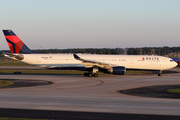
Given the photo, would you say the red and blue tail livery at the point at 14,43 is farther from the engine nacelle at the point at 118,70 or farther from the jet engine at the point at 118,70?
the engine nacelle at the point at 118,70

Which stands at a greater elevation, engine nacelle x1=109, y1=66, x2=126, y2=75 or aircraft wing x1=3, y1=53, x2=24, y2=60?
aircraft wing x1=3, y1=53, x2=24, y2=60

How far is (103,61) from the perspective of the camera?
40000 millimetres

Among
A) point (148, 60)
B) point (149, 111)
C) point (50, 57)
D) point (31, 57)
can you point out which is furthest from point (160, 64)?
point (149, 111)

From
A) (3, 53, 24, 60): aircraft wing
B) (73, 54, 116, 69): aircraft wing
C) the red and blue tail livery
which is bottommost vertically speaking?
(73, 54, 116, 69): aircraft wing

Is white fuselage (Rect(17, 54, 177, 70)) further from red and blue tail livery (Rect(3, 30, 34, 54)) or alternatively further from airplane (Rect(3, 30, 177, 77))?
red and blue tail livery (Rect(3, 30, 34, 54))

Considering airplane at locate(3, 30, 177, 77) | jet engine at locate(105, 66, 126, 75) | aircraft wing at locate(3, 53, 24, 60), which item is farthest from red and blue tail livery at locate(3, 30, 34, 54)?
jet engine at locate(105, 66, 126, 75)

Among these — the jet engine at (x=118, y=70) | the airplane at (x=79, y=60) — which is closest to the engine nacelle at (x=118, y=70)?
the jet engine at (x=118, y=70)

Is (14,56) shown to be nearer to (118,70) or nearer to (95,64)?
(95,64)

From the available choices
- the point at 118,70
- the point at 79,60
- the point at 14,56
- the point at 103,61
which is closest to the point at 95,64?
the point at 103,61

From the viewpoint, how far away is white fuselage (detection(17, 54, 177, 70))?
39594 mm

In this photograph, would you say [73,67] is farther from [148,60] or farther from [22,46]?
[148,60]

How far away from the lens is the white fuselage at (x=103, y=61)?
130 ft

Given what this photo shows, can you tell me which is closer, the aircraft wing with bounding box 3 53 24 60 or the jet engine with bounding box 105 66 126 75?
the jet engine with bounding box 105 66 126 75

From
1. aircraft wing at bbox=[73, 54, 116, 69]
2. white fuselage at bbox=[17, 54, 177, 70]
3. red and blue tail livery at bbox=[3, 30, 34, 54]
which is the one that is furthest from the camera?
red and blue tail livery at bbox=[3, 30, 34, 54]
